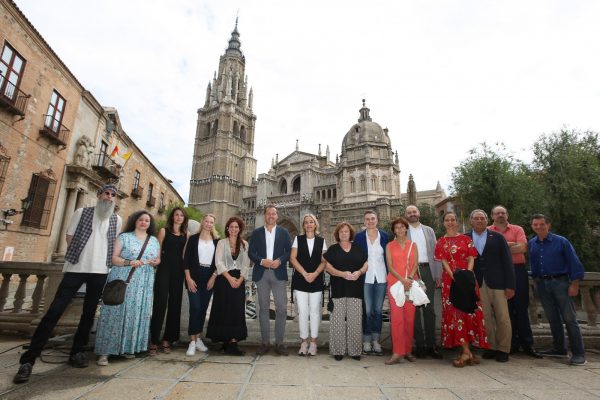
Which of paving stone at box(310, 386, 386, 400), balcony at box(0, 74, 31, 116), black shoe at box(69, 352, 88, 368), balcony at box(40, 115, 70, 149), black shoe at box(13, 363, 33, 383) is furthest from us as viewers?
balcony at box(40, 115, 70, 149)

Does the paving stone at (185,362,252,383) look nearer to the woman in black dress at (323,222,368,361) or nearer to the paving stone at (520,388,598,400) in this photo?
the woman in black dress at (323,222,368,361)

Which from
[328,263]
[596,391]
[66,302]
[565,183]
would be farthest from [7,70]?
[565,183]

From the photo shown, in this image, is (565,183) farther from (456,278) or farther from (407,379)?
(407,379)

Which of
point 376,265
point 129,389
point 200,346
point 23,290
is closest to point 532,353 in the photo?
point 376,265

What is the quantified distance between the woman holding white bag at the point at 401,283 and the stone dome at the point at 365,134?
33673 millimetres

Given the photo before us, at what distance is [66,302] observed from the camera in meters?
3.30

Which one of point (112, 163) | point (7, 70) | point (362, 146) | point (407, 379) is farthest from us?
point (362, 146)

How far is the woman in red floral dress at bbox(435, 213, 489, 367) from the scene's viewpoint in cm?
368

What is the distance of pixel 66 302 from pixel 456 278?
15.7 ft

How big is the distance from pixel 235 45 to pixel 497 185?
175ft

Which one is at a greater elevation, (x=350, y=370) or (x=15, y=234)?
(x=15, y=234)

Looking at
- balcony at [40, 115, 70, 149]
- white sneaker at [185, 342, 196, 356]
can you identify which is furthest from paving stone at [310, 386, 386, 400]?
balcony at [40, 115, 70, 149]

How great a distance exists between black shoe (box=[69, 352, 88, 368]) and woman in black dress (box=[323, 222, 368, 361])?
2894mm

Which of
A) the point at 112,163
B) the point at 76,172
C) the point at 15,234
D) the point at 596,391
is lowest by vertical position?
the point at 596,391
